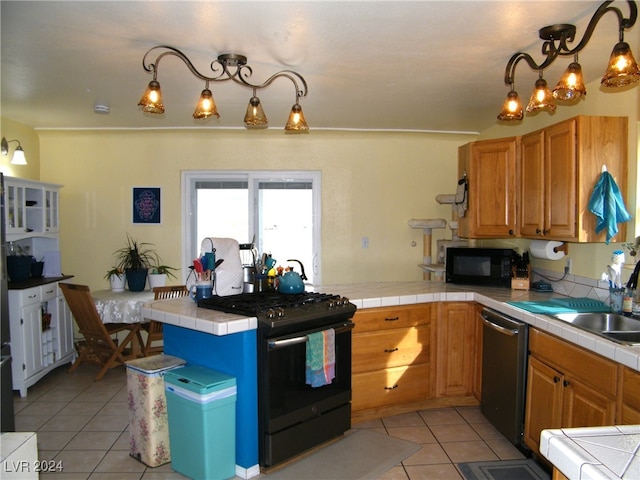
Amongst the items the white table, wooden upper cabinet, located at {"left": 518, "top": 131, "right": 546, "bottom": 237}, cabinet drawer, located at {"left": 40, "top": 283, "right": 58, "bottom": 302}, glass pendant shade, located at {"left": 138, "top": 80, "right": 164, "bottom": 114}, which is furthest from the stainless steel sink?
cabinet drawer, located at {"left": 40, "top": 283, "right": 58, "bottom": 302}

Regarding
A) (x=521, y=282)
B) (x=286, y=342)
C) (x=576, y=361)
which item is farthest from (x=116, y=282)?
(x=576, y=361)

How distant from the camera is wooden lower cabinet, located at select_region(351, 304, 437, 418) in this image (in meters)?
3.39

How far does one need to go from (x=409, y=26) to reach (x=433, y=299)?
6.57 feet

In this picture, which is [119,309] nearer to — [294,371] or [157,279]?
[157,279]

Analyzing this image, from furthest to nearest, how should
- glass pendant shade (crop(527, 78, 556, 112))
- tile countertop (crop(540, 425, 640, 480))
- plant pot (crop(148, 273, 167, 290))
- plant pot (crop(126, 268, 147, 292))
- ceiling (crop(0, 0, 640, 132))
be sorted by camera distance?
plant pot (crop(148, 273, 167, 290)), plant pot (crop(126, 268, 147, 292)), glass pendant shade (crop(527, 78, 556, 112)), ceiling (crop(0, 0, 640, 132)), tile countertop (crop(540, 425, 640, 480))

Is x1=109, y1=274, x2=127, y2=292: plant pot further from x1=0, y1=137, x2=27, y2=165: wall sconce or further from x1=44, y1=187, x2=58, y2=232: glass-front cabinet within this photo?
x1=0, y1=137, x2=27, y2=165: wall sconce

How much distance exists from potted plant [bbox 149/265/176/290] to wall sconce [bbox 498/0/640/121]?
147 inches

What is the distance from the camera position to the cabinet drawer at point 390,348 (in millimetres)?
3383

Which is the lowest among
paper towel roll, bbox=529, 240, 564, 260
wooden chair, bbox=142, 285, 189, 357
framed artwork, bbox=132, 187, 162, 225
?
wooden chair, bbox=142, 285, 189, 357

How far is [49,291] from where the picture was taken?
175 inches

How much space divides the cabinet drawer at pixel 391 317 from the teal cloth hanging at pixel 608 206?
129 centimetres

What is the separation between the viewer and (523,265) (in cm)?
389

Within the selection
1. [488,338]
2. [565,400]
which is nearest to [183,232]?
[488,338]

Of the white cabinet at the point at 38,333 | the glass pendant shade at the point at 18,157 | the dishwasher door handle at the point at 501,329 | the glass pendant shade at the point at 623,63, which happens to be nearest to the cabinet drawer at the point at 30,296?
the white cabinet at the point at 38,333
